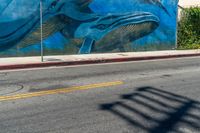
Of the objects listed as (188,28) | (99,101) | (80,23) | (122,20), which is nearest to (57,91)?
(99,101)

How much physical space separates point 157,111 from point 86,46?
10.5 m

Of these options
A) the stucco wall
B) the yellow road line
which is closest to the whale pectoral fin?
the yellow road line

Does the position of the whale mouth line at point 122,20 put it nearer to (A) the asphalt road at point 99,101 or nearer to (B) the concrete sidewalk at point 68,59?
(B) the concrete sidewalk at point 68,59

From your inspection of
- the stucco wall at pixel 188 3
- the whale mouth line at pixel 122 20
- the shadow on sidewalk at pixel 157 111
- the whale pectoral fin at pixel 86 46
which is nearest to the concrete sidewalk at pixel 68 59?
the whale pectoral fin at pixel 86 46

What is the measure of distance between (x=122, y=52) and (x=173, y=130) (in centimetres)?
1259

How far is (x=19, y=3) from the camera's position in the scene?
51.6 feet

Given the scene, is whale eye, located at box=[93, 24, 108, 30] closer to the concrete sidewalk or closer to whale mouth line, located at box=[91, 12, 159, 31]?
whale mouth line, located at box=[91, 12, 159, 31]

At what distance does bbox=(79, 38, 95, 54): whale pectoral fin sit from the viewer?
58.2ft

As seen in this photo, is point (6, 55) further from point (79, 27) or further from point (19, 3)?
point (79, 27)

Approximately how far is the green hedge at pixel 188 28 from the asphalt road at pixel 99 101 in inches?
351

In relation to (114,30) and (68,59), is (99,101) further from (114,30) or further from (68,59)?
(114,30)

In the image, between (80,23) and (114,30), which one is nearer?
(80,23)

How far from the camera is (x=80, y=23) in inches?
687

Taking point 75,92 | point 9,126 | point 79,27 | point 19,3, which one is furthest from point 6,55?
point 9,126
